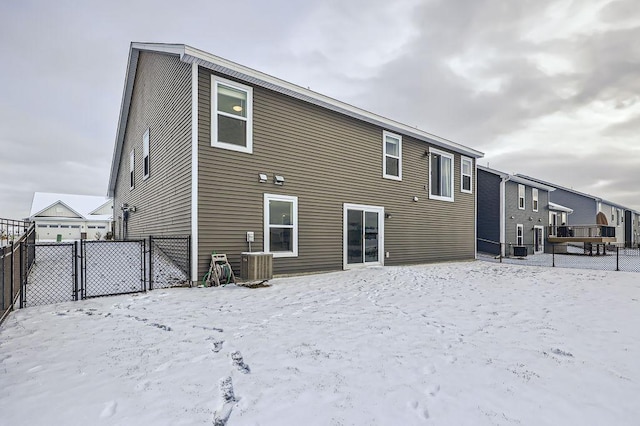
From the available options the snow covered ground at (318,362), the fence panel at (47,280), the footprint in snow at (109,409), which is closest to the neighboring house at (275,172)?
the fence panel at (47,280)

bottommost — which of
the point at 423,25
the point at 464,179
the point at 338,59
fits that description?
the point at 464,179

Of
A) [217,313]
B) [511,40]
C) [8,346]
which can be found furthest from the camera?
[511,40]

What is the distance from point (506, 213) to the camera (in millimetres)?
18578

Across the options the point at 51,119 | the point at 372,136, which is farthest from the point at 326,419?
the point at 51,119

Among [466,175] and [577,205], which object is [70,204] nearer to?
[466,175]

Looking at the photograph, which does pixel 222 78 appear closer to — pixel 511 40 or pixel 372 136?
pixel 372 136

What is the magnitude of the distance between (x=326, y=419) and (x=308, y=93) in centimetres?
819

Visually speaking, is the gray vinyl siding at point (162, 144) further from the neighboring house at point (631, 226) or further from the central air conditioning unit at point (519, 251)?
the neighboring house at point (631, 226)

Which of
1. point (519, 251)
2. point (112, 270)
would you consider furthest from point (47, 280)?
point (519, 251)

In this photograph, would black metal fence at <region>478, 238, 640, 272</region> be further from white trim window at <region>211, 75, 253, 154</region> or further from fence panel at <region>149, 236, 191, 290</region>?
fence panel at <region>149, 236, 191, 290</region>

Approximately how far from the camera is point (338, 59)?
56.4ft

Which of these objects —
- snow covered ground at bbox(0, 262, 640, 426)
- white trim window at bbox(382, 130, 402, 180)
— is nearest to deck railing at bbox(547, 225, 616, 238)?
white trim window at bbox(382, 130, 402, 180)

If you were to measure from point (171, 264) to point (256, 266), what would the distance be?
8.61ft

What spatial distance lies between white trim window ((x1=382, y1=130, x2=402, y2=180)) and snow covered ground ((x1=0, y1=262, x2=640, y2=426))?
6187 mm
